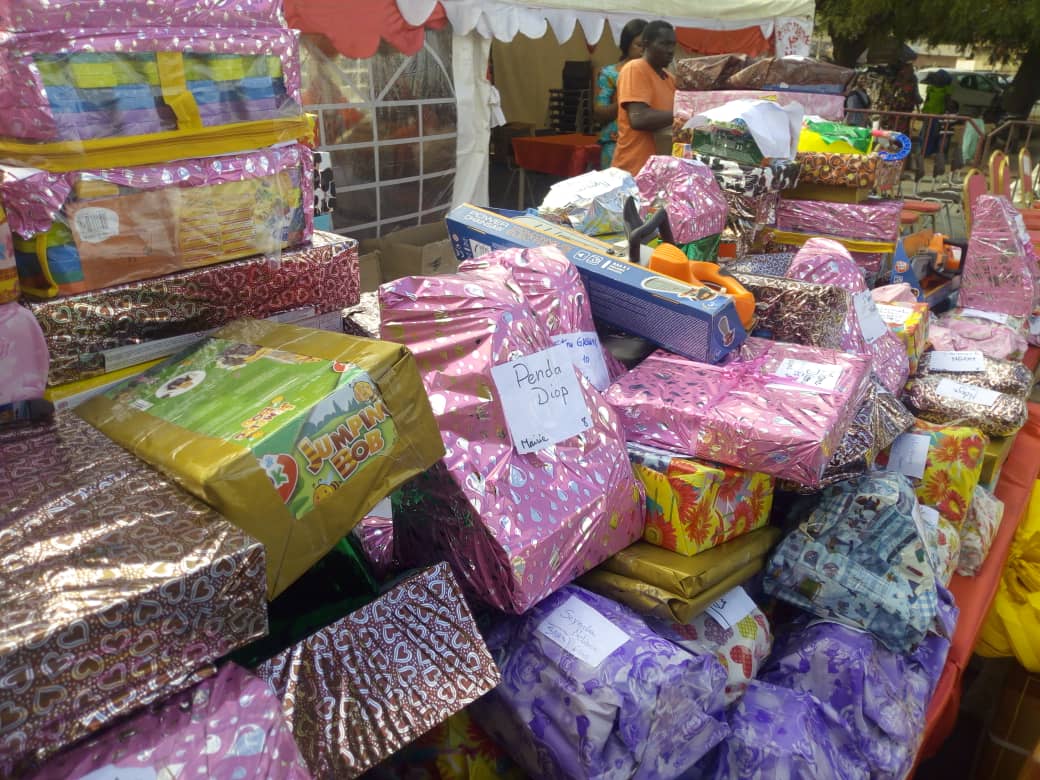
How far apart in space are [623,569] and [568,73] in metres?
6.92

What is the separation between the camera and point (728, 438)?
1.19 m

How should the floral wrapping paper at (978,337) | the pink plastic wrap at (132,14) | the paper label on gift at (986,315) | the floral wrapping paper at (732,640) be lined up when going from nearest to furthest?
1. the pink plastic wrap at (132,14)
2. the floral wrapping paper at (732,640)
3. the floral wrapping paper at (978,337)
4. the paper label on gift at (986,315)

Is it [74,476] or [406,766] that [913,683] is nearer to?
[406,766]

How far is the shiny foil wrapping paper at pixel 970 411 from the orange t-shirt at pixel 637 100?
196 centimetres

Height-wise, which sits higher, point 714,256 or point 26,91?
point 26,91

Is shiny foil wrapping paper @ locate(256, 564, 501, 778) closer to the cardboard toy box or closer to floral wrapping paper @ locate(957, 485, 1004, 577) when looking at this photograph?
the cardboard toy box

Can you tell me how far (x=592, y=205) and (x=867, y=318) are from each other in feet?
2.23

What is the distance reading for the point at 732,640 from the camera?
1.23 metres

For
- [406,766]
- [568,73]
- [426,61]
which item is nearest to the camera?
[406,766]

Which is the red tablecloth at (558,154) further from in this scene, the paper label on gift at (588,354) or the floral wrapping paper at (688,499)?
the floral wrapping paper at (688,499)

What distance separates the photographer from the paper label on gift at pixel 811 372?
50.9 inches

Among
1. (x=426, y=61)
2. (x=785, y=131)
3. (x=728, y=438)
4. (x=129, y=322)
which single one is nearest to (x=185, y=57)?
(x=129, y=322)

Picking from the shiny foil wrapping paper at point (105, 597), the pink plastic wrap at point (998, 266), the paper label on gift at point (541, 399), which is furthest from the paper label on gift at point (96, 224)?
the pink plastic wrap at point (998, 266)

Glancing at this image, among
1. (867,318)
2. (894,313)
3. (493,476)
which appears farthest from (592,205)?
(493,476)
